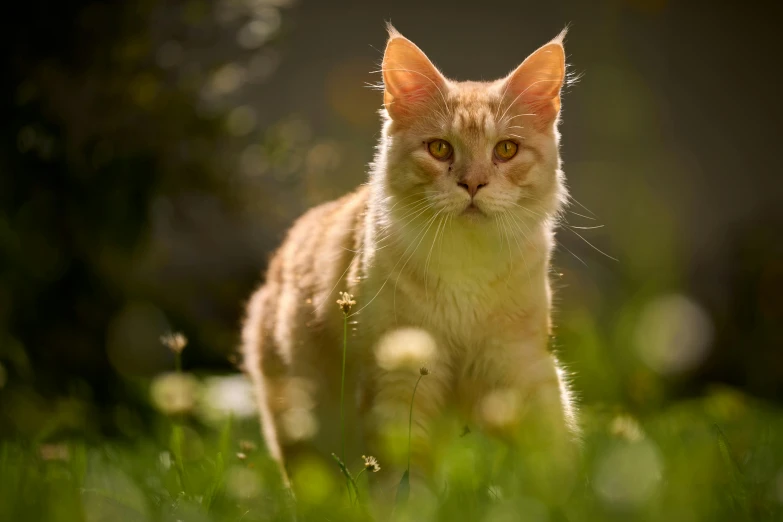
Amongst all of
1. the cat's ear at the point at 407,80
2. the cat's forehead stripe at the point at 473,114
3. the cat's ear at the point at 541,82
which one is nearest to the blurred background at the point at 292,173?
the cat's ear at the point at 407,80

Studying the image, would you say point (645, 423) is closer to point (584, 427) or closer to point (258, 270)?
→ point (584, 427)

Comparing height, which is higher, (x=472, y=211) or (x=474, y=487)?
(x=472, y=211)

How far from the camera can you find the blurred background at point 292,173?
3.60 metres

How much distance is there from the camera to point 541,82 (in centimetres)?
244

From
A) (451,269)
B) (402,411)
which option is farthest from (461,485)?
(451,269)

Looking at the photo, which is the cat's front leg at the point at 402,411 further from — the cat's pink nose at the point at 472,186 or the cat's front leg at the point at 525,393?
the cat's pink nose at the point at 472,186

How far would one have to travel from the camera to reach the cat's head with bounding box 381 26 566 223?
2.29 metres

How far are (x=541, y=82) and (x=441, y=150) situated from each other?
1.25 ft

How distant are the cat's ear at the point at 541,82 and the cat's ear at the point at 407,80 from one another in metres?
0.23

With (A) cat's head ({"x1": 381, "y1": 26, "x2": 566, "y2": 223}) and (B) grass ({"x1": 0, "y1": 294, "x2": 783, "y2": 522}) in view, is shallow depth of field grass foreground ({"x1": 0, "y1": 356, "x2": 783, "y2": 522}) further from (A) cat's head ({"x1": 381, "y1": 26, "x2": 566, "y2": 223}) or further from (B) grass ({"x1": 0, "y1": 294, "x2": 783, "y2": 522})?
(A) cat's head ({"x1": 381, "y1": 26, "x2": 566, "y2": 223})

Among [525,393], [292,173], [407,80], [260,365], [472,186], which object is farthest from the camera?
[292,173]

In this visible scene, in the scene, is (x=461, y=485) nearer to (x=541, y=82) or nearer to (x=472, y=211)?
(x=472, y=211)

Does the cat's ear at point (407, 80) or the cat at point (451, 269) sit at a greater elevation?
the cat's ear at point (407, 80)

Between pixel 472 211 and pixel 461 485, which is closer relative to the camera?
pixel 461 485
